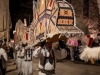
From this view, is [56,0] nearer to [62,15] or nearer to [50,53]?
[62,15]

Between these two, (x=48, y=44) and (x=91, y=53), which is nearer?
(x=91, y=53)

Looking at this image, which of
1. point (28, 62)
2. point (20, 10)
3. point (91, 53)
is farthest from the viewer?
point (20, 10)

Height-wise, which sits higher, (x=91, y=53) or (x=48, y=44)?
(x=48, y=44)

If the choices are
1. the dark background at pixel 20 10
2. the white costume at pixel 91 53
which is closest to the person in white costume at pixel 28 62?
the white costume at pixel 91 53

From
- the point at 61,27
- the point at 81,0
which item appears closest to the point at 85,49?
the point at 61,27

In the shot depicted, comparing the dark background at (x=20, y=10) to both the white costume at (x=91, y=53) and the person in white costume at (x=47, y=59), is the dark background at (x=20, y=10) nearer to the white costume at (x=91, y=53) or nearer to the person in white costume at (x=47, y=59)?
Answer: the person in white costume at (x=47, y=59)

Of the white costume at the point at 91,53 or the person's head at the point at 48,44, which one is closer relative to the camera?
the white costume at the point at 91,53

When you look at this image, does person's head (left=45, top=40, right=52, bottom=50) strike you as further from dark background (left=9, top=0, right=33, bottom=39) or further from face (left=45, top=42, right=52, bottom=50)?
dark background (left=9, top=0, right=33, bottom=39)

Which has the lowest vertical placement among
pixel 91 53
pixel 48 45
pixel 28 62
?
pixel 28 62

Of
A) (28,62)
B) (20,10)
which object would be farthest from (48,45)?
(20,10)

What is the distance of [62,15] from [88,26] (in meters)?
7.16

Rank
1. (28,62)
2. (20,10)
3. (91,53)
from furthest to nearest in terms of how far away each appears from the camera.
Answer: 1. (20,10)
2. (28,62)
3. (91,53)

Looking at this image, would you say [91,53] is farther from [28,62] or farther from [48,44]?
[28,62]

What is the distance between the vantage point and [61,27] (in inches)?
203
